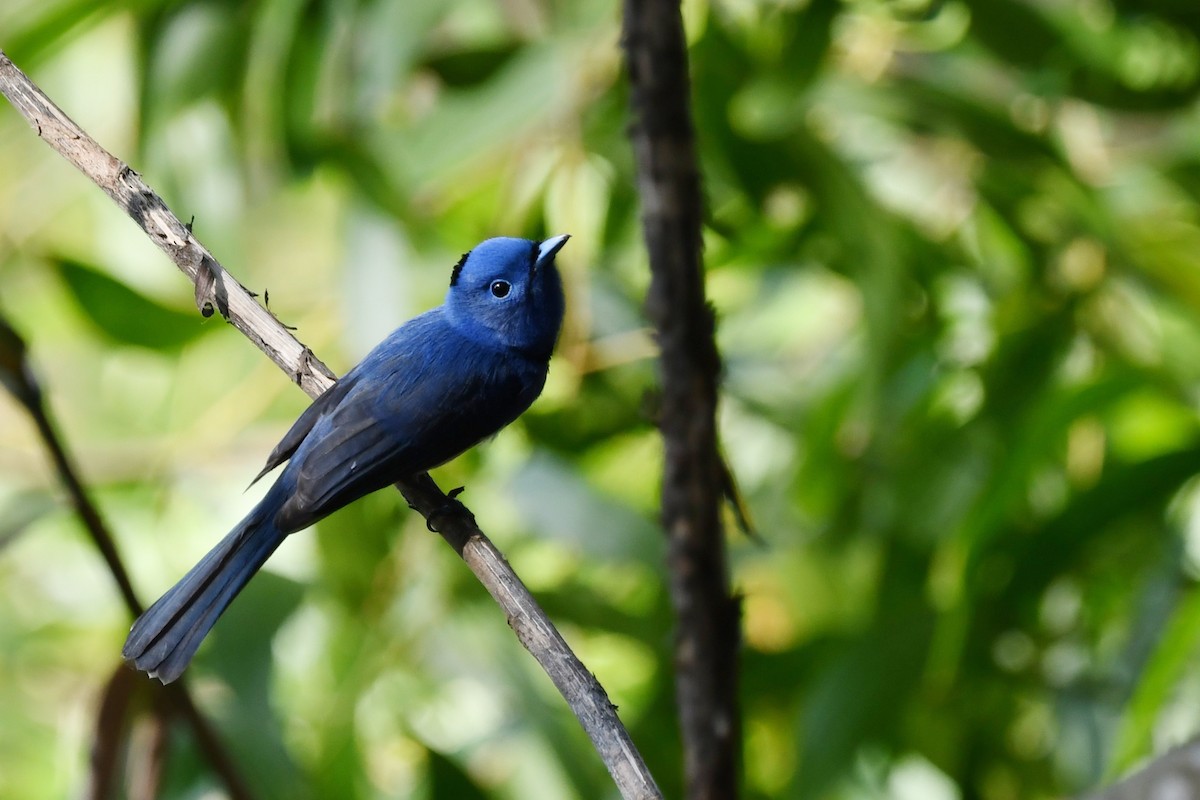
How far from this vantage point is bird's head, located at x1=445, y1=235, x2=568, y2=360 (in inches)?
83.6

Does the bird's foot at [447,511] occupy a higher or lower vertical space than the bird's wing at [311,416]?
lower

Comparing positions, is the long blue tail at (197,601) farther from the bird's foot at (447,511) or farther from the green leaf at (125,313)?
the green leaf at (125,313)

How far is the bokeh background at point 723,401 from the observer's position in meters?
2.71

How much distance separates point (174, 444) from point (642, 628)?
1231 mm

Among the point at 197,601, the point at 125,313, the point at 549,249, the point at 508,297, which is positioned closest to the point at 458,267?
the point at 508,297

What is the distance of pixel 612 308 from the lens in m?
2.95

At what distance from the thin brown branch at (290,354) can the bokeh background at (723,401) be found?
2.74 feet

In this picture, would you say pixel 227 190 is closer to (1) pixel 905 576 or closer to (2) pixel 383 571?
(2) pixel 383 571

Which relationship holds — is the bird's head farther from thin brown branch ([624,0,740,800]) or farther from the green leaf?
the green leaf

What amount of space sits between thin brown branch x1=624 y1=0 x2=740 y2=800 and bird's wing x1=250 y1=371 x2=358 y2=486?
0.55 m

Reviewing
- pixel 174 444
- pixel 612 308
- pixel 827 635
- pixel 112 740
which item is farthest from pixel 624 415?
pixel 112 740

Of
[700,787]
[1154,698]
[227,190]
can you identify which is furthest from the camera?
[227,190]

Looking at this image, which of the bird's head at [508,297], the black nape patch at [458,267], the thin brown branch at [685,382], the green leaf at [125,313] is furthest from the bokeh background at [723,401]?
the thin brown branch at [685,382]

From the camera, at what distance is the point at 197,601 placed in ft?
6.32
